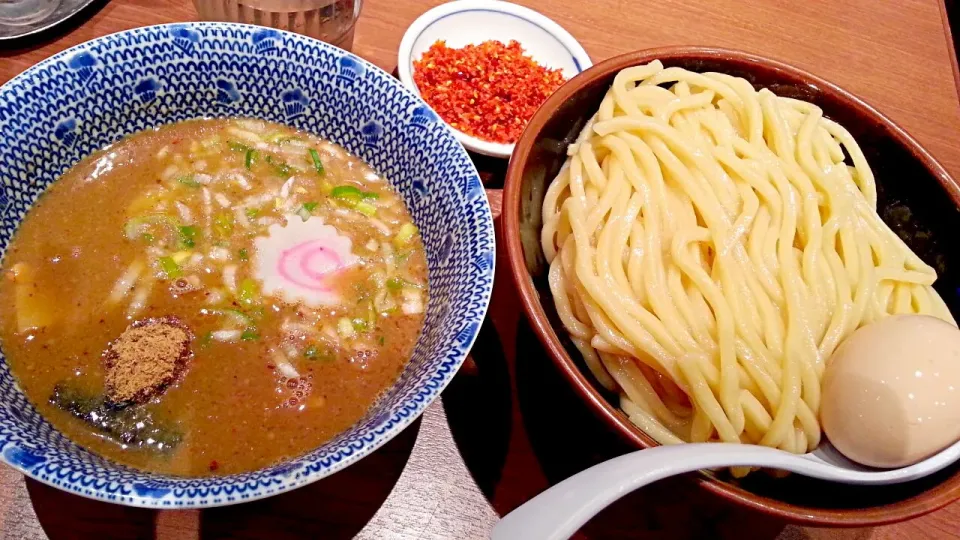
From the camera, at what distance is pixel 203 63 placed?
4.50 ft

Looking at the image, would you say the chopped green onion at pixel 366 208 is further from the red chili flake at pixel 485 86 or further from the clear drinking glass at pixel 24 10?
the clear drinking glass at pixel 24 10

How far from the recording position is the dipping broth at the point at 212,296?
113cm

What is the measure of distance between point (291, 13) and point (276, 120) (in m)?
0.53

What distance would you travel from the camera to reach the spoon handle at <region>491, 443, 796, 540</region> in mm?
930

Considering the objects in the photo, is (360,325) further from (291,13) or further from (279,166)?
(291,13)

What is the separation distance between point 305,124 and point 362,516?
0.86 metres

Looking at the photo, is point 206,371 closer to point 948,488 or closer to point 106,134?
point 106,134

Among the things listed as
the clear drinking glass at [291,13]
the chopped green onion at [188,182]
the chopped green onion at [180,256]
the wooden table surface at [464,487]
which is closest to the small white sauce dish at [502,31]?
the clear drinking glass at [291,13]

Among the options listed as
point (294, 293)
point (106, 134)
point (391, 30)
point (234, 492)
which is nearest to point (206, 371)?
point (294, 293)

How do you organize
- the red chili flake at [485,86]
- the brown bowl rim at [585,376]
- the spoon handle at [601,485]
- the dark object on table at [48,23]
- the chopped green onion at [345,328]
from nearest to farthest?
the spoon handle at [601,485]
the brown bowl rim at [585,376]
the chopped green onion at [345,328]
the dark object on table at [48,23]
the red chili flake at [485,86]

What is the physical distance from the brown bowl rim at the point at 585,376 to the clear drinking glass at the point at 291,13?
838 millimetres

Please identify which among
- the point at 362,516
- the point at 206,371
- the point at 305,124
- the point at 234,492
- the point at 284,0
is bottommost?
the point at 362,516

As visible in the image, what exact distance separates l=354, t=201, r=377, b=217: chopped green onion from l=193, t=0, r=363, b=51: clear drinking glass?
2.43 feet

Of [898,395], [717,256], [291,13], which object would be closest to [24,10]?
[291,13]
